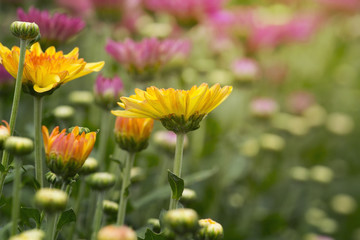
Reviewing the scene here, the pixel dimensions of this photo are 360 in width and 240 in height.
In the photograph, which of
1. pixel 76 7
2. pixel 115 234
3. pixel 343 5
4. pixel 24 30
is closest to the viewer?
pixel 115 234

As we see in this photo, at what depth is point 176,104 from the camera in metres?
0.72

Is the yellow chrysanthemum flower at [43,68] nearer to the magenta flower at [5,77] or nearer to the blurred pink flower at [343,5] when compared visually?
the magenta flower at [5,77]

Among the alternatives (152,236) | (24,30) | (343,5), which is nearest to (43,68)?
(24,30)

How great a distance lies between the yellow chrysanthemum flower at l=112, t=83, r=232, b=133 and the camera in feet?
2.32

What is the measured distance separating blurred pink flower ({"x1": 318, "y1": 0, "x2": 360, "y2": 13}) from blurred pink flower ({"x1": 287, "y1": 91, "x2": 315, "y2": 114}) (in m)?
0.56

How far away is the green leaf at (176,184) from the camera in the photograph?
0.73 m

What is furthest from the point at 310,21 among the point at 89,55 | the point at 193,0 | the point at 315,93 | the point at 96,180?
the point at 96,180

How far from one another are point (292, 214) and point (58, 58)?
3.86 feet

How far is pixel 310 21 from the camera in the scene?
2322 mm

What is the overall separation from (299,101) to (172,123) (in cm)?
160

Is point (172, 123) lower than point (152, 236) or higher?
higher

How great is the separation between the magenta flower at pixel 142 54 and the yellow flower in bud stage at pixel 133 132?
286 millimetres

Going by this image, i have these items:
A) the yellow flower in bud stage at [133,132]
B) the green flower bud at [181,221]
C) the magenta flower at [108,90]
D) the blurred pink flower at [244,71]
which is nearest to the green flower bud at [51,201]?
the green flower bud at [181,221]

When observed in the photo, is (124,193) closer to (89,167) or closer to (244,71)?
(89,167)
